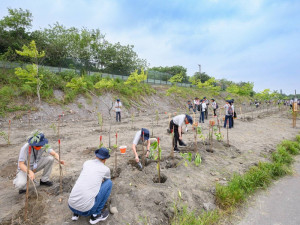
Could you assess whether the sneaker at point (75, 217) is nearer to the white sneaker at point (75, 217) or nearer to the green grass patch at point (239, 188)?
the white sneaker at point (75, 217)

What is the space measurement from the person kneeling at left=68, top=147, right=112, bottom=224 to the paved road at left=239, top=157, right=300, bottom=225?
2.33m

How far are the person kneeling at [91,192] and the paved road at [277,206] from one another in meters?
2.33

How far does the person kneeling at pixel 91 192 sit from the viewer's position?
223 centimetres

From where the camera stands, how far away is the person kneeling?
2234 millimetres

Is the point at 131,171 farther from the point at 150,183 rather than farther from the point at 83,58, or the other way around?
the point at 83,58

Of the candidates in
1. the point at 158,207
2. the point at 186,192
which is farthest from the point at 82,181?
the point at 186,192

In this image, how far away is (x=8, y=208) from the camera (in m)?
2.65

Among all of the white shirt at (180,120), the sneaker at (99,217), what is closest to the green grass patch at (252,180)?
the white shirt at (180,120)

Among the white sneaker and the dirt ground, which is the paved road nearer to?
the dirt ground

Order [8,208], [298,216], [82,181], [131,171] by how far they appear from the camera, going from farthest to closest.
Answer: [131,171], [298,216], [8,208], [82,181]

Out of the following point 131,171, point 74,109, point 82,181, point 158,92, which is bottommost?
point 131,171

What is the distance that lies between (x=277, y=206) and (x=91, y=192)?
139 inches

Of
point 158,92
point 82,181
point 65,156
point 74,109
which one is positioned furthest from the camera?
point 158,92

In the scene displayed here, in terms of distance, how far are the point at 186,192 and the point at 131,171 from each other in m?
1.29
